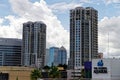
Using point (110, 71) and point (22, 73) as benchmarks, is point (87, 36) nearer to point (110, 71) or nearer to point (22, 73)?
point (22, 73)

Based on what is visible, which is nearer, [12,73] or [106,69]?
[106,69]

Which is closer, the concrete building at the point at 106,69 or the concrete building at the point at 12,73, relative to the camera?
the concrete building at the point at 106,69

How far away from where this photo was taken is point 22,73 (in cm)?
12338

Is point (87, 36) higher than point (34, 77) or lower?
higher

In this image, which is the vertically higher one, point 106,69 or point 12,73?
point 106,69

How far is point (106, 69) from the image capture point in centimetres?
7656

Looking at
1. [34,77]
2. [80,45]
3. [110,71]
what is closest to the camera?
[110,71]

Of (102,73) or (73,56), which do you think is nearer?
(102,73)

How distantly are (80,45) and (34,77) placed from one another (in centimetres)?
8269

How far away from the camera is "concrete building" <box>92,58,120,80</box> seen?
76.5 m

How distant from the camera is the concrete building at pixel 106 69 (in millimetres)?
76500

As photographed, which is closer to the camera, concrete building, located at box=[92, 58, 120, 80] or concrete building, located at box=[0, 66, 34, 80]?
concrete building, located at box=[92, 58, 120, 80]

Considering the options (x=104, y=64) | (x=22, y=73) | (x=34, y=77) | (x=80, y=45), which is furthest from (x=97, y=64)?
(x=80, y=45)

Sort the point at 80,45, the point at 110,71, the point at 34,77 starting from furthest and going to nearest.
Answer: the point at 80,45, the point at 34,77, the point at 110,71
